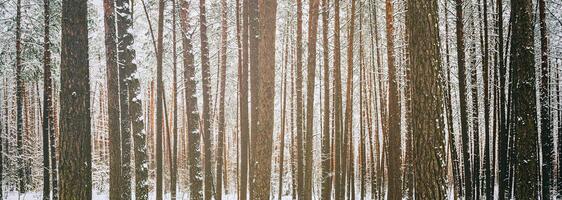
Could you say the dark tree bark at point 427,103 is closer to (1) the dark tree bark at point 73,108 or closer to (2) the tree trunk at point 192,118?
(1) the dark tree bark at point 73,108

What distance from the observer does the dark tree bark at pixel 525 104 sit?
7973mm

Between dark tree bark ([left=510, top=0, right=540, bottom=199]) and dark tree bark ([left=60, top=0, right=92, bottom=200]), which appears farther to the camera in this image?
dark tree bark ([left=510, top=0, right=540, bottom=199])

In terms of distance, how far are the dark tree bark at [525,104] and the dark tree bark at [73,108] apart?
7.40 metres

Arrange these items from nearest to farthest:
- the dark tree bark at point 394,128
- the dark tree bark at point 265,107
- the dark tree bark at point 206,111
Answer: the dark tree bark at point 265,107
the dark tree bark at point 206,111
the dark tree bark at point 394,128

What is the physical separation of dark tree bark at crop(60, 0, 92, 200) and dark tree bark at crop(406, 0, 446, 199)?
4.90m

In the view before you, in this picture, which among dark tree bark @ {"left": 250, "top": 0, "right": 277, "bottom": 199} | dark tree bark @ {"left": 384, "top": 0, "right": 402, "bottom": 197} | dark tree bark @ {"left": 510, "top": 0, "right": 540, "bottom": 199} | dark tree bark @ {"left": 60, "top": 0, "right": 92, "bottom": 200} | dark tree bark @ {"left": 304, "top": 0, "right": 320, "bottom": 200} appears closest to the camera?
dark tree bark @ {"left": 60, "top": 0, "right": 92, "bottom": 200}

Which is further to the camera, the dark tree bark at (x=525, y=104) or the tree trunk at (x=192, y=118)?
the tree trunk at (x=192, y=118)

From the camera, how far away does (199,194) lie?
1102cm

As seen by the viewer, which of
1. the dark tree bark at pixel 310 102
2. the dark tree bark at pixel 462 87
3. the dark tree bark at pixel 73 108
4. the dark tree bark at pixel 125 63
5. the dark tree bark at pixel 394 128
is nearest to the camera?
the dark tree bark at pixel 73 108

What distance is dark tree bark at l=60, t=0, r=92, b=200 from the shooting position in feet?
21.7

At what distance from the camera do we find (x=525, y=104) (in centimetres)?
799

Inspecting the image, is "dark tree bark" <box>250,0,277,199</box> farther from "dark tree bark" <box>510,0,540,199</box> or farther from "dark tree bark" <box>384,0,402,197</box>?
"dark tree bark" <box>384,0,402,197</box>

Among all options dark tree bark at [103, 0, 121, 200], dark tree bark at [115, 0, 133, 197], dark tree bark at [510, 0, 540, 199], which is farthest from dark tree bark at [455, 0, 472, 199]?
dark tree bark at [103, 0, 121, 200]

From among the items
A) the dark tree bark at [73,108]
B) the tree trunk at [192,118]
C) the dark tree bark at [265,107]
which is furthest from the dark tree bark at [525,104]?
the dark tree bark at [73,108]
